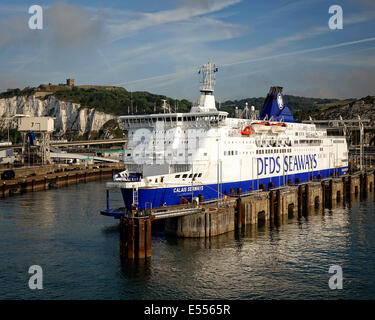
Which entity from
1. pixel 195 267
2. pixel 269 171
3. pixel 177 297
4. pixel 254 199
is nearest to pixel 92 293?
pixel 177 297

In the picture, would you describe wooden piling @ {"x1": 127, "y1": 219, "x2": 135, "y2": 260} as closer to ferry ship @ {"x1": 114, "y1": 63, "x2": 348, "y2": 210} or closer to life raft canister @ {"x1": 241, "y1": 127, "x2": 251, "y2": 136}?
ferry ship @ {"x1": 114, "y1": 63, "x2": 348, "y2": 210}

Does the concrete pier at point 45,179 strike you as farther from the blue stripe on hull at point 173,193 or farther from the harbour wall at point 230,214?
the harbour wall at point 230,214

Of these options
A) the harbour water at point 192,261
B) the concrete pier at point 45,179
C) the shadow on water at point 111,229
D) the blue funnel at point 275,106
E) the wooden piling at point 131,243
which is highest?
the blue funnel at point 275,106

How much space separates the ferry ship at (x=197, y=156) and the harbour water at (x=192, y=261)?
14.7 ft

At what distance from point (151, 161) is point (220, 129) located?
7.41 metres

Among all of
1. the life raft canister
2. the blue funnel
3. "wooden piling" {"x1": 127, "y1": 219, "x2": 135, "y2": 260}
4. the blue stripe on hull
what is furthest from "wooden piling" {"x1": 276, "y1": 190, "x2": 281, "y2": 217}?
"wooden piling" {"x1": 127, "y1": 219, "x2": 135, "y2": 260}

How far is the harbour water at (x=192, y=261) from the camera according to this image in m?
26.5

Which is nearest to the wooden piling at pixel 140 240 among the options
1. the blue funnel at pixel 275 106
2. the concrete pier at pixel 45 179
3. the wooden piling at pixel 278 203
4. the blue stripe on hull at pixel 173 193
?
the blue stripe on hull at pixel 173 193

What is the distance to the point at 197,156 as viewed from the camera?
41.7 meters

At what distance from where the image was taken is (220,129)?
4403 cm

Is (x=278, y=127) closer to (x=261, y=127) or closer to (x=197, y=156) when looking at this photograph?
(x=261, y=127)

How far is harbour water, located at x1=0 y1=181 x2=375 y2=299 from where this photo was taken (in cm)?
2645

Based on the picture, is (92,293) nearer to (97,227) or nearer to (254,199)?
(97,227)

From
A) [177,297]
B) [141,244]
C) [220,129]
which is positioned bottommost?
[177,297]
